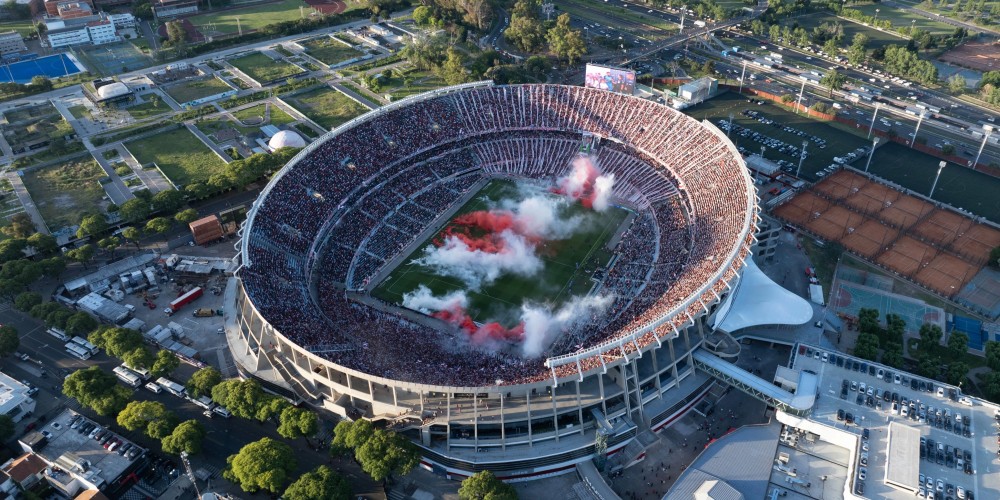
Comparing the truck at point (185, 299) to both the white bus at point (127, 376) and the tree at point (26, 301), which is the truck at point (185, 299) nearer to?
the white bus at point (127, 376)

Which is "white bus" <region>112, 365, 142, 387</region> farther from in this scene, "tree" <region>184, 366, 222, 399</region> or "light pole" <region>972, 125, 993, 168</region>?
"light pole" <region>972, 125, 993, 168</region>

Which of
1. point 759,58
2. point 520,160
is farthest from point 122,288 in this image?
point 759,58

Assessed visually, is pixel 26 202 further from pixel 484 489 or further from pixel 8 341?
pixel 484 489

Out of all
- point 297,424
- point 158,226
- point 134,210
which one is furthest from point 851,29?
point 297,424

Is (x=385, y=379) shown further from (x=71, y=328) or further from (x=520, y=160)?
(x=520, y=160)

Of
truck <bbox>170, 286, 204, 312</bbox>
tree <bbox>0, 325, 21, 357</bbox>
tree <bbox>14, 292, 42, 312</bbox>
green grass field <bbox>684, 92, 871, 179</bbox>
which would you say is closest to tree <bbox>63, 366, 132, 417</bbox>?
tree <bbox>0, 325, 21, 357</bbox>

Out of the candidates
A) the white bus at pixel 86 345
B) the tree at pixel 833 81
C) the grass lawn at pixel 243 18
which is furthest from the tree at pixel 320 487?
the grass lawn at pixel 243 18

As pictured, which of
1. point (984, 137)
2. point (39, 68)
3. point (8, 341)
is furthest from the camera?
point (39, 68)
